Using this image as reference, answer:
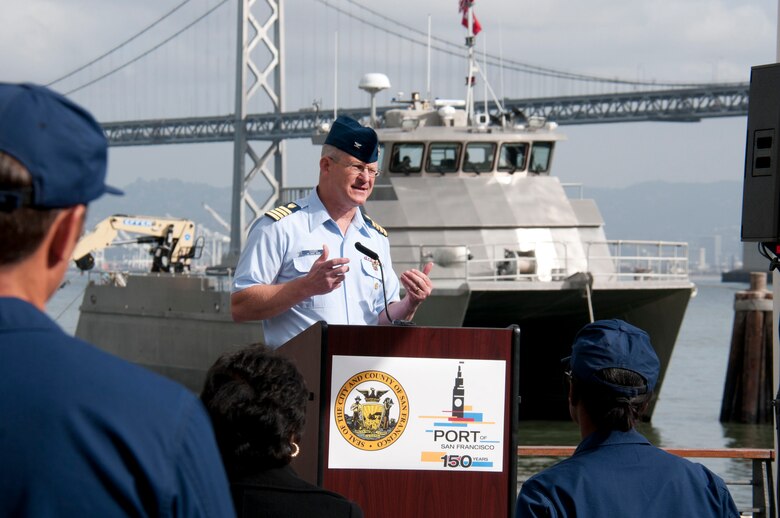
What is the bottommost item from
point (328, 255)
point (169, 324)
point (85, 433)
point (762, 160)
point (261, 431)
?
point (169, 324)

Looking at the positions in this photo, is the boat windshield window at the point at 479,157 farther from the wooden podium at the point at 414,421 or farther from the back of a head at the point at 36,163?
the back of a head at the point at 36,163

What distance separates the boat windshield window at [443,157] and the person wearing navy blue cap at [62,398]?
1472 cm

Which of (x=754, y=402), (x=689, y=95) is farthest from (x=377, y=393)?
(x=689, y=95)

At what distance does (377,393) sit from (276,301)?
0.53 meters

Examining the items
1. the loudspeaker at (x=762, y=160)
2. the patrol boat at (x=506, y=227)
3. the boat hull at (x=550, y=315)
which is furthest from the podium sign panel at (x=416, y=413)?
the patrol boat at (x=506, y=227)

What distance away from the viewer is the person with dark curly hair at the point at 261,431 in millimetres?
1953

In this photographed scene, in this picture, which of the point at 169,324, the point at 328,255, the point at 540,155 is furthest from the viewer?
the point at 169,324

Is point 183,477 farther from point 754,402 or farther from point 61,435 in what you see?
point 754,402

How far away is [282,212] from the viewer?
3371mm

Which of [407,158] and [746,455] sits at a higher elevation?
[407,158]

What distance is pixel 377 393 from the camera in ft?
8.95

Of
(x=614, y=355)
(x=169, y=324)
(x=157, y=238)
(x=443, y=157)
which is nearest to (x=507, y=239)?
(x=443, y=157)

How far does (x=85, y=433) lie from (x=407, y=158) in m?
14.8

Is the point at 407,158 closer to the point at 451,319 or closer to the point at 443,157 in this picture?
the point at 443,157
